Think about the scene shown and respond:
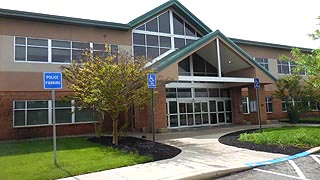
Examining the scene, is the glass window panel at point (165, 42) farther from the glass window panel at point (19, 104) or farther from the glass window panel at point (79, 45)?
the glass window panel at point (19, 104)

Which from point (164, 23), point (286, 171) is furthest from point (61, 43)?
point (286, 171)

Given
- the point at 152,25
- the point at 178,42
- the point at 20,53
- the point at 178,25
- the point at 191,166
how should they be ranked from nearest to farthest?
the point at 191,166, the point at 20,53, the point at 152,25, the point at 178,42, the point at 178,25

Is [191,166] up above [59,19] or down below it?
below

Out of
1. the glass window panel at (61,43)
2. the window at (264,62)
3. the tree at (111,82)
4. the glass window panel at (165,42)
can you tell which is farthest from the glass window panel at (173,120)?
the window at (264,62)

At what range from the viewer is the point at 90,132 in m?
20.0

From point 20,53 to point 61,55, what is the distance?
253cm

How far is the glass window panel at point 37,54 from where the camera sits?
18266 mm

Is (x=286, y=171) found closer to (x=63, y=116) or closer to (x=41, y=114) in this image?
(x=63, y=116)

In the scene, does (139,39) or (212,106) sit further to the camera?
(212,106)

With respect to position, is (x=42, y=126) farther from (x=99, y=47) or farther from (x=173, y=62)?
(x=173, y=62)

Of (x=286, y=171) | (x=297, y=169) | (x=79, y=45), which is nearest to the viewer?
(x=286, y=171)

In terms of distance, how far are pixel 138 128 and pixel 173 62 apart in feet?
19.3

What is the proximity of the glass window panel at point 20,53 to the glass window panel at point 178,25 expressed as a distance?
39.0 feet

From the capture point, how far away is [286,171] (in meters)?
7.65
